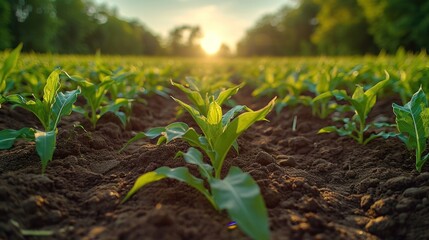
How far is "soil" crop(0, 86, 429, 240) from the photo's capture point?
157cm

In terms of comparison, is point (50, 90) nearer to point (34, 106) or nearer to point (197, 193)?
point (34, 106)

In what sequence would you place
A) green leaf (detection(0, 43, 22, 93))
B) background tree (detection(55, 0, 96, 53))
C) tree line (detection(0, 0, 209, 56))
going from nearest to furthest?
1. green leaf (detection(0, 43, 22, 93))
2. tree line (detection(0, 0, 209, 56))
3. background tree (detection(55, 0, 96, 53))

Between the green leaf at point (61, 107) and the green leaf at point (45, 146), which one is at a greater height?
the green leaf at point (61, 107)

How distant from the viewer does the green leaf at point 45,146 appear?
1918 millimetres

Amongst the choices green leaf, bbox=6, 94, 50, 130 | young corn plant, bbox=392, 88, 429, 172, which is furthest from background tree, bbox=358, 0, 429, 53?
green leaf, bbox=6, 94, 50, 130

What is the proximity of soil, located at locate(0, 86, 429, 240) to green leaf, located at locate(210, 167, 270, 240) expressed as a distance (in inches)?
7.1

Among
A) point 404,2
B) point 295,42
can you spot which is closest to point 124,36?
point 295,42

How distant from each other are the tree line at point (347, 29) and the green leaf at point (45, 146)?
2468cm

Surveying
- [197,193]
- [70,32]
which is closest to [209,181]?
[197,193]

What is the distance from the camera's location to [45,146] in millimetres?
1948

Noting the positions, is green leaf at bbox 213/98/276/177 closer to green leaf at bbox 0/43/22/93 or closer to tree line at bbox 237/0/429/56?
green leaf at bbox 0/43/22/93

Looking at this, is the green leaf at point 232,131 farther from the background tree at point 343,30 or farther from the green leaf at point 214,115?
the background tree at point 343,30

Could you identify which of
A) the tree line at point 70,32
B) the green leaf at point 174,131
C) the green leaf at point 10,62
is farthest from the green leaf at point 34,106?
the tree line at point 70,32

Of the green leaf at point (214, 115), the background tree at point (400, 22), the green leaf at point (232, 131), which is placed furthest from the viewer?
the background tree at point (400, 22)
